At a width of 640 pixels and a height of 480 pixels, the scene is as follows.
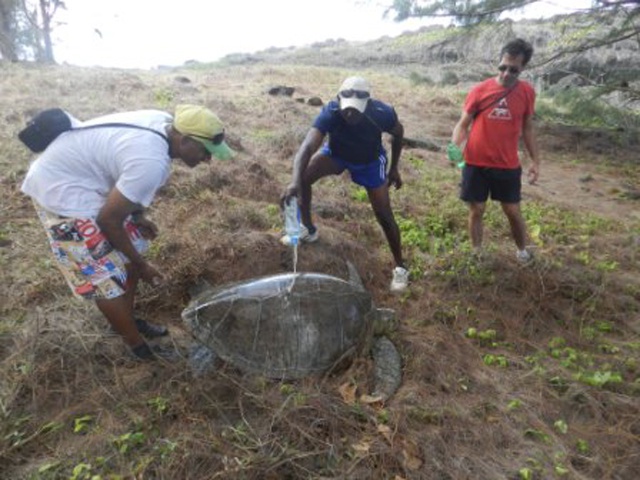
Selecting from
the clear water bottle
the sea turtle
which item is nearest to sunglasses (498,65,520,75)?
the clear water bottle

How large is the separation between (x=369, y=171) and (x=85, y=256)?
1992 mm

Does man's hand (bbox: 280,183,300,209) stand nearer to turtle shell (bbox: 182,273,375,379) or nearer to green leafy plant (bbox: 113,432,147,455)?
turtle shell (bbox: 182,273,375,379)

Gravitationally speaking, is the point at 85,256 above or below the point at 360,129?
below

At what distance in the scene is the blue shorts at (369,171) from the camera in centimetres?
339

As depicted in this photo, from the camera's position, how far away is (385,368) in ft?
8.83

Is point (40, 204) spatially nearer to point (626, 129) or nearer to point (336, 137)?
point (336, 137)

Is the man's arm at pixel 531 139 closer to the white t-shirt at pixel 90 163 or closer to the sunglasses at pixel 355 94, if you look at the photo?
the sunglasses at pixel 355 94

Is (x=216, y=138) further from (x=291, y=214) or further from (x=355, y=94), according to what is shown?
(x=355, y=94)

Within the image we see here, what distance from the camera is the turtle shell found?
8.51ft

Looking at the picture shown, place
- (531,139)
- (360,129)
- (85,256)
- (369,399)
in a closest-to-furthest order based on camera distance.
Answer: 1. (85,256)
2. (369,399)
3. (360,129)
4. (531,139)

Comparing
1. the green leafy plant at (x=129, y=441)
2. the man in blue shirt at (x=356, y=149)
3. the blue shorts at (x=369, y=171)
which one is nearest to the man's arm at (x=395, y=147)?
the man in blue shirt at (x=356, y=149)

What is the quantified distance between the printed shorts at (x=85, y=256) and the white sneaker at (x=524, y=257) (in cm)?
302

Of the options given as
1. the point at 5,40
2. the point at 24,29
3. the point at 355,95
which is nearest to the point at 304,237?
the point at 355,95

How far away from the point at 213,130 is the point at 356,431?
160cm
